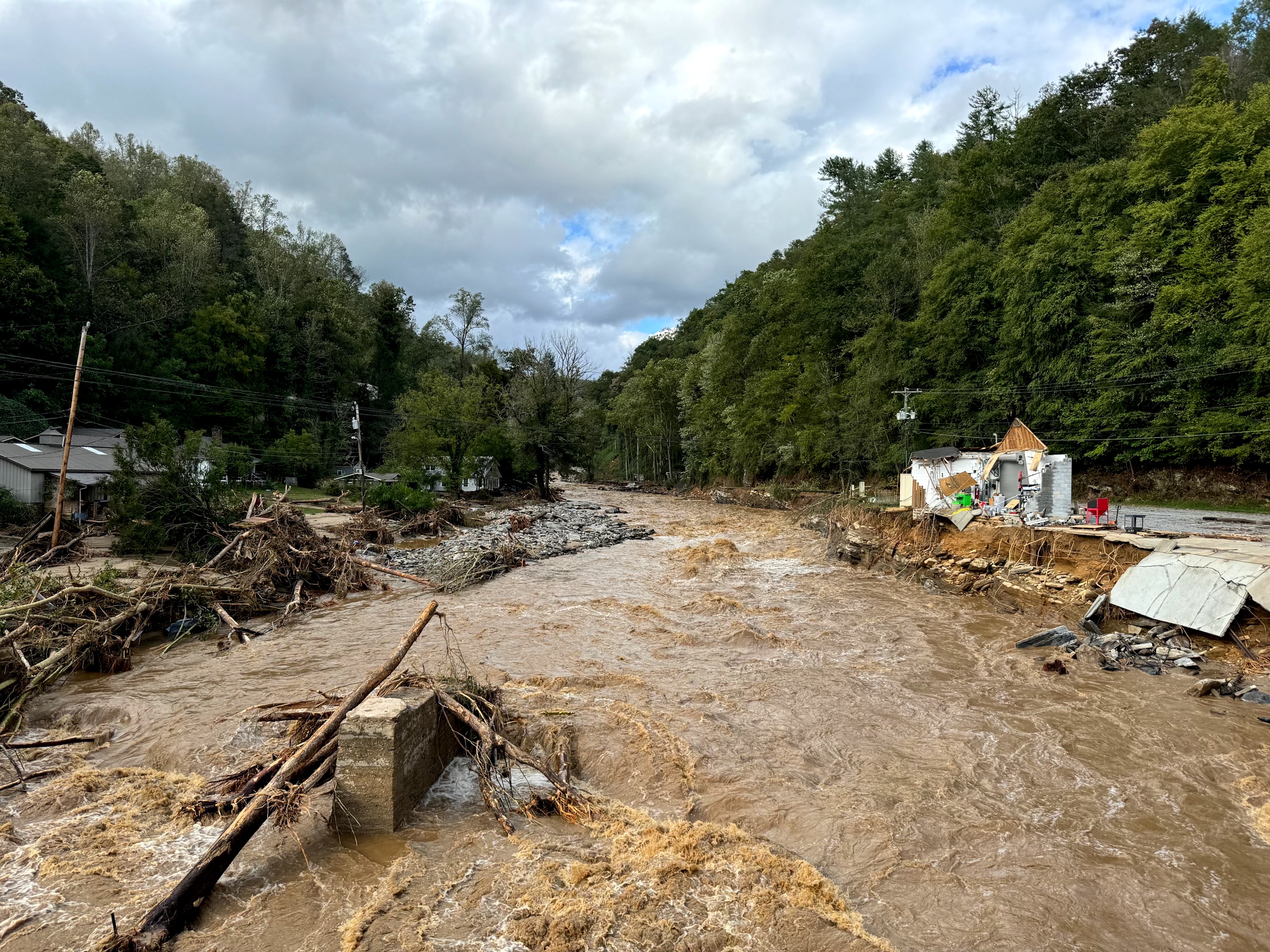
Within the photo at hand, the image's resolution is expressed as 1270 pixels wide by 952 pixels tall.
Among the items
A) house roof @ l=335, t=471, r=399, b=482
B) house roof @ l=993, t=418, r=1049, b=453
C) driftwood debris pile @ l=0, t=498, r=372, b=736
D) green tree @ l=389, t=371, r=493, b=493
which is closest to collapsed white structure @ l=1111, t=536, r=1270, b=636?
house roof @ l=993, t=418, r=1049, b=453

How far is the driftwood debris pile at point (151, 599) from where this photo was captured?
31.6ft

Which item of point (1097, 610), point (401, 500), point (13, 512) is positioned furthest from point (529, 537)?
point (1097, 610)

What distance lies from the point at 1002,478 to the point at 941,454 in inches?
100

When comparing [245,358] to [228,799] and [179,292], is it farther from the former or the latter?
[228,799]

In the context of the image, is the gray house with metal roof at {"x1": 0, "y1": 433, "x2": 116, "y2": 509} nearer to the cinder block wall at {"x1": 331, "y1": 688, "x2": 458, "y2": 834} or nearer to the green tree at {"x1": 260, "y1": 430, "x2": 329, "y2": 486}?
the green tree at {"x1": 260, "y1": 430, "x2": 329, "y2": 486}

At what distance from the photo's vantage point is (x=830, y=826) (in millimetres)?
6484

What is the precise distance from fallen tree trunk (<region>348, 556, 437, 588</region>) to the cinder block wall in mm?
13424

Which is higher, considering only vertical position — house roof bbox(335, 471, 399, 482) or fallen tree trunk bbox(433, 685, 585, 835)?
house roof bbox(335, 471, 399, 482)

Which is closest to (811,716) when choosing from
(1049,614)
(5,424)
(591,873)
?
(591,873)

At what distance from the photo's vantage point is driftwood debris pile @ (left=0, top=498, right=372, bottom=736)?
962 cm

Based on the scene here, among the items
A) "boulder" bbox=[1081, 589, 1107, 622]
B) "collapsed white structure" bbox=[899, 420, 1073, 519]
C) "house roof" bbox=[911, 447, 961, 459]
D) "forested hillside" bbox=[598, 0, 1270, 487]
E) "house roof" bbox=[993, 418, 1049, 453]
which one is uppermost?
"forested hillside" bbox=[598, 0, 1270, 487]

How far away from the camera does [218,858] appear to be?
4902mm

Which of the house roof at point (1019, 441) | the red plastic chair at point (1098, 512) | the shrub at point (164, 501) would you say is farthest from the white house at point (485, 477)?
the red plastic chair at point (1098, 512)

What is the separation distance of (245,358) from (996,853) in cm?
5488
